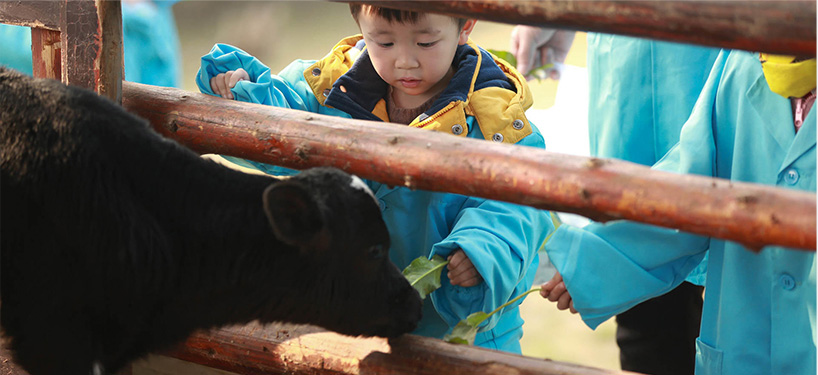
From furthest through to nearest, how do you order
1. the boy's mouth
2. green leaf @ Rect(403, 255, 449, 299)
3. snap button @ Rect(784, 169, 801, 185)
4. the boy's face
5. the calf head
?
the boy's mouth, the boy's face, green leaf @ Rect(403, 255, 449, 299), snap button @ Rect(784, 169, 801, 185), the calf head

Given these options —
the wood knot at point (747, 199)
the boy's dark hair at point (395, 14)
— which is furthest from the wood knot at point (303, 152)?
the wood knot at point (747, 199)

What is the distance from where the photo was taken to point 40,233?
70.5 inches

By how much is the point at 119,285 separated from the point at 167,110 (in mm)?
757

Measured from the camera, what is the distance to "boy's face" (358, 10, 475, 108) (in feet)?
8.36

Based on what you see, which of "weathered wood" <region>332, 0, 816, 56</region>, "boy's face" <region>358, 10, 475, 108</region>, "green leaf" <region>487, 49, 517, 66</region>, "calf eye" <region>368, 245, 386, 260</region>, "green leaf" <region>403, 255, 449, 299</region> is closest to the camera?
"weathered wood" <region>332, 0, 816, 56</region>

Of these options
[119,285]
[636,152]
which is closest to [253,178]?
[119,285]

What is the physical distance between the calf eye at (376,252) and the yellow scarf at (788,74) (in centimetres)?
112

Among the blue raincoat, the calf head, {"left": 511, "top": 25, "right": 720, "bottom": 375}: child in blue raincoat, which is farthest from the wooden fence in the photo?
the blue raincoat

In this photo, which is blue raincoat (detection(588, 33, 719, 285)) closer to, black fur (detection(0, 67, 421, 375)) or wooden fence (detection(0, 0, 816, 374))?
wooden fence (detection(0, 0, 816, 374))

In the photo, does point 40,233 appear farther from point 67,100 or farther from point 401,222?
point 401,222

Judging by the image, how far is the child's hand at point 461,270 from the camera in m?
2.27

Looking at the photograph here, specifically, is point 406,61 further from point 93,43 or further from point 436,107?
point 93,43

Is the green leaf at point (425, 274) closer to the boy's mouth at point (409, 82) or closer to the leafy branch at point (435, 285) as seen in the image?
the leafy branch at point (435, 285)

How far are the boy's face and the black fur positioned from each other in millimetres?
771
